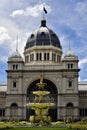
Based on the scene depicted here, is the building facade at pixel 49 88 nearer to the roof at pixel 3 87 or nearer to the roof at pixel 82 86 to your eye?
the roof at pixel 82 86

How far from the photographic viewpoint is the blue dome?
118 m

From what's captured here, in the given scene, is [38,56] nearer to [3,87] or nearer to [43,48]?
[43,48]

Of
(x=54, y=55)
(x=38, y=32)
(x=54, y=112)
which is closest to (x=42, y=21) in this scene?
(x=38, y=32)

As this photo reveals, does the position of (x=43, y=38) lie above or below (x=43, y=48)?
above

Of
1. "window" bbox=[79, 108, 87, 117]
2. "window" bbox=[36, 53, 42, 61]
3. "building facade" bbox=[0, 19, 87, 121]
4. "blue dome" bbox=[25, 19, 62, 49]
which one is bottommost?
"window" bbox=[79, 108, 87, 117]

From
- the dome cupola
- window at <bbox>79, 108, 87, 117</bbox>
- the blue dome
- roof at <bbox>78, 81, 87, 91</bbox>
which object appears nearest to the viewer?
window at <bbox>79, 108, 87, 117</bbox>

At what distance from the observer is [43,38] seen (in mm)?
119188

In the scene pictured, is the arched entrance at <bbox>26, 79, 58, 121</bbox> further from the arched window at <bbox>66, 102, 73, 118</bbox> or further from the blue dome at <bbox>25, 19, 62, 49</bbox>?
the blue dome at <bbox>25, 19, 62, 49</bbox>

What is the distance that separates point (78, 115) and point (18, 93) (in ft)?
55.9

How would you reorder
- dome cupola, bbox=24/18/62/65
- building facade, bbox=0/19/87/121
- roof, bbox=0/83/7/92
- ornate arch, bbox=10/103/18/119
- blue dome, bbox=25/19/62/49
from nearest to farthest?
building facade, bbox=0/19/87/121
ornate arch, bbox=10/103/18/119
roof, bbox=0/83/7/92
dome cupola, bbox=24/18/62/65
blue dome, bbox=25/19/62/49

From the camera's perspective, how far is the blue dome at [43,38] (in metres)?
118

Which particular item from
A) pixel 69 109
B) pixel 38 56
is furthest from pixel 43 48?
pixel 69 109

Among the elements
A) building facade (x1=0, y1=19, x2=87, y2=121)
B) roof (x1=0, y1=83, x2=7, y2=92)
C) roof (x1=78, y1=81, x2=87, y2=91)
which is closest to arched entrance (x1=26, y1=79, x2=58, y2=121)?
building facade (x1=0, y1=19, x2=87, y2=121)

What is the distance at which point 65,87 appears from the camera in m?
104
